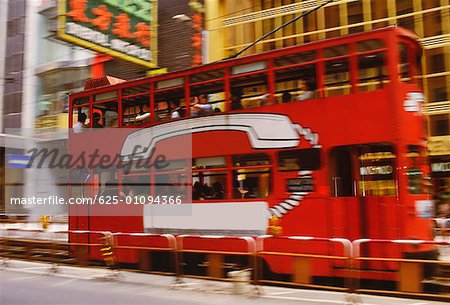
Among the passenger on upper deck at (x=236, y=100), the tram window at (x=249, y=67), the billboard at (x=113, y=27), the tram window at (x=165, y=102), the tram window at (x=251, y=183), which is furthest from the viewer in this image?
the billboard at (x=113, y=27)

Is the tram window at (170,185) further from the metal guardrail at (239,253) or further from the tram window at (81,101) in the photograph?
the tram window at (81,101)

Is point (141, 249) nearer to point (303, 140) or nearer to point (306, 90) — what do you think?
point (303, 140)

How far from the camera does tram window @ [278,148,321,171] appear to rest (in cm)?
860

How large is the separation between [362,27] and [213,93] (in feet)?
33.5

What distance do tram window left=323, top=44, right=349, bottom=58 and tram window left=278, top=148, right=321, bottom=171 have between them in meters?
1.72

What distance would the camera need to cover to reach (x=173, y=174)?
1020cm

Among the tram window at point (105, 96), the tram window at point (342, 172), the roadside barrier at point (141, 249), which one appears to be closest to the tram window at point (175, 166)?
the roadside barrier at point (141, 249)

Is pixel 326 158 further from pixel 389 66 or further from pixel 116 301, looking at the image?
pixel 116 301

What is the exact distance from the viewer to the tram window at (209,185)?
31.2ft

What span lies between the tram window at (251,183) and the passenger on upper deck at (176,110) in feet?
5.97

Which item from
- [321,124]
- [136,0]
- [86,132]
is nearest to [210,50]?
[136,0]

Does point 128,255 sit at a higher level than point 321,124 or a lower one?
lower

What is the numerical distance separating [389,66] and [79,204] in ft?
25.6

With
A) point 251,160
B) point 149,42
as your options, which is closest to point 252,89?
point 251,160
